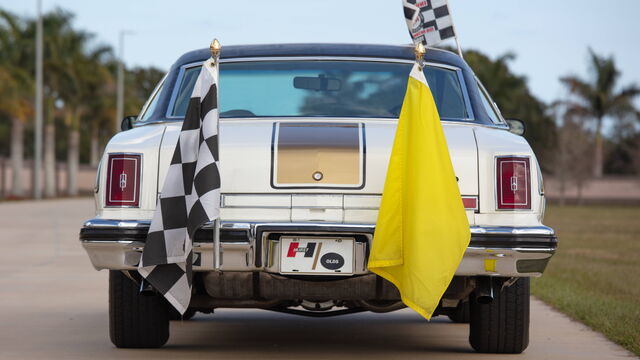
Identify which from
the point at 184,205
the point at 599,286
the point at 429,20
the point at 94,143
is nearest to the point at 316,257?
the point at 184,205

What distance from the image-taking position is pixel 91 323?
8188 mm

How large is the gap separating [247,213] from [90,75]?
58.8 m

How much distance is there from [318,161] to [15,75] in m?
48.1

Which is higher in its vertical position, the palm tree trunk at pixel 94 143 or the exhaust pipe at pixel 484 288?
the palm tree trunk at pixel 94 143

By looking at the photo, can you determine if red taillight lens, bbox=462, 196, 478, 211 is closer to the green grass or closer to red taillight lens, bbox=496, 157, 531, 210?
red taillight lens, bbox=496, 157, 531, 210

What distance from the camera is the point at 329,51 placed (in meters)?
6.84

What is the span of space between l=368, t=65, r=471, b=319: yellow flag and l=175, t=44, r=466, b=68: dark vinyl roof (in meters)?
1.24

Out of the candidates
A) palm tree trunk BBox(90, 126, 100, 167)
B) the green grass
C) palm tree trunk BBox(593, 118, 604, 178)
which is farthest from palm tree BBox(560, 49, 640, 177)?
the green grass

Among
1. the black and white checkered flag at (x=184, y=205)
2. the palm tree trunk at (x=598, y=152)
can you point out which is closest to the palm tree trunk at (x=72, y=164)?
the palm tree trunk at (x=598, y=152)

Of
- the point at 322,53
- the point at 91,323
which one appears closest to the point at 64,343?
the point at 91,323

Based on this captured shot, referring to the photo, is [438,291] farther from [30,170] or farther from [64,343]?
[30,170]

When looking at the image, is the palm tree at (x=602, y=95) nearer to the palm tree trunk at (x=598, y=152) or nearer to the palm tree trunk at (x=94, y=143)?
the palm tree trunk at (x=598, y=152)

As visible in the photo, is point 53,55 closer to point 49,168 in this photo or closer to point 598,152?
point 49,168

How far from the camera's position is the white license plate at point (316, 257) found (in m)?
5.59
